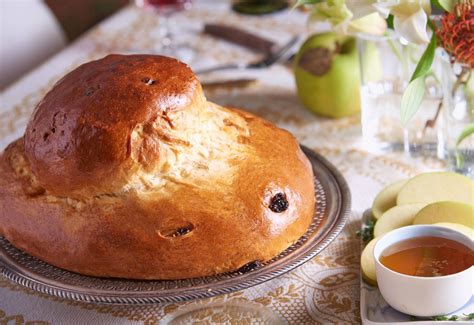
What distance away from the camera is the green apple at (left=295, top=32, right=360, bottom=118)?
1.50 metres

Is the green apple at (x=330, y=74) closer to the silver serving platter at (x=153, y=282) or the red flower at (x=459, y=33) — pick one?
the red flower at (x=459, y=33)

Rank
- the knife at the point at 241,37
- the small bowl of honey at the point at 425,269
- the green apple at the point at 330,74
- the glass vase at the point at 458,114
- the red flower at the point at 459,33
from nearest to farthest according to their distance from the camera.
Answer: the small bowl of honey at the point at 425,269, the red flower at the point at 459,33, the glass vase at the point at 458,114, the green apple at the point at 330,74, the knife at the point at 241,37

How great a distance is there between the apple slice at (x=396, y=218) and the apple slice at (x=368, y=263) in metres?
0.04

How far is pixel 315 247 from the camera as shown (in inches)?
37.2

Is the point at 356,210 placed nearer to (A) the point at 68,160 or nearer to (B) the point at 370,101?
(B) the point at 370,101

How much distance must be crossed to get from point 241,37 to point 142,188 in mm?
1203

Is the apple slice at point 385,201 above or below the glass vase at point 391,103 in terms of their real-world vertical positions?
above

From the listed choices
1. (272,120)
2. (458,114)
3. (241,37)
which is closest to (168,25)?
(241,37)

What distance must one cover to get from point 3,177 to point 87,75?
8.0 inches

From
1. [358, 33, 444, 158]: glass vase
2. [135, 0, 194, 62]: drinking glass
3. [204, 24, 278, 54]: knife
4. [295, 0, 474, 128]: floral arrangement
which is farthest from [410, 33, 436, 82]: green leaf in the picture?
[135, 0, 194, 62]: drinking glass

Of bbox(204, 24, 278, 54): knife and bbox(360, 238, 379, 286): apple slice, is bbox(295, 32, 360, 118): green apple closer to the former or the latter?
bbox(204, 24, 278, 54): knife

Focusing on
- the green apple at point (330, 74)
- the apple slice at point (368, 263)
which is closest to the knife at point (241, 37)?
the green apple at point (330, 74)

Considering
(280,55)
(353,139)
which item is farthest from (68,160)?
(280,55)

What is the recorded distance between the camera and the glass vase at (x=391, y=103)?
139cm
